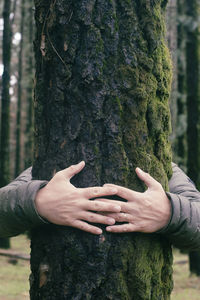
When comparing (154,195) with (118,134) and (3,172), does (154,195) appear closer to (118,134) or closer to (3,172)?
(118,134)

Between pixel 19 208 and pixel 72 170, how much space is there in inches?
16.3

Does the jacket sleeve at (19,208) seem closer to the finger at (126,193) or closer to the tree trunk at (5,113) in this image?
the finger at (126,193)

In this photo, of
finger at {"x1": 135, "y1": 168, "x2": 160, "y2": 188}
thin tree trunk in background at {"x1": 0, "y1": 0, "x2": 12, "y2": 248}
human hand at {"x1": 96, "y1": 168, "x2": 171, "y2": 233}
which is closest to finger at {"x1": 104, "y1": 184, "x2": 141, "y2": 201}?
human hand at {"x1": 96, "y1": 168, "x2": 171, "y2": 233}

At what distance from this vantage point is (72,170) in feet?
8.20

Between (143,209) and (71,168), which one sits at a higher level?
(71,168)

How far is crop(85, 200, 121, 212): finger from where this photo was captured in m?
2.39

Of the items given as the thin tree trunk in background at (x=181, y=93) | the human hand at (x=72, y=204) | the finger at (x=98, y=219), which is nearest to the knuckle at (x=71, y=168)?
the human hand at (x=72, y=204)

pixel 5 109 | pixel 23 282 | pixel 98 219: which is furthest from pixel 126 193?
pixel 5 109

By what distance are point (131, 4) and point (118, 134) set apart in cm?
83

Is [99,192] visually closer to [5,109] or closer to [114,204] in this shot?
[114,204]

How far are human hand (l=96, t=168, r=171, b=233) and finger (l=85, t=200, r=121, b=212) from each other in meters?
0.04

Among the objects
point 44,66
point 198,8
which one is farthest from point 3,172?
point 44,66

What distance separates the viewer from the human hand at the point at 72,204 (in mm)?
2418

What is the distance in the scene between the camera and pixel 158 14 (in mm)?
2842
